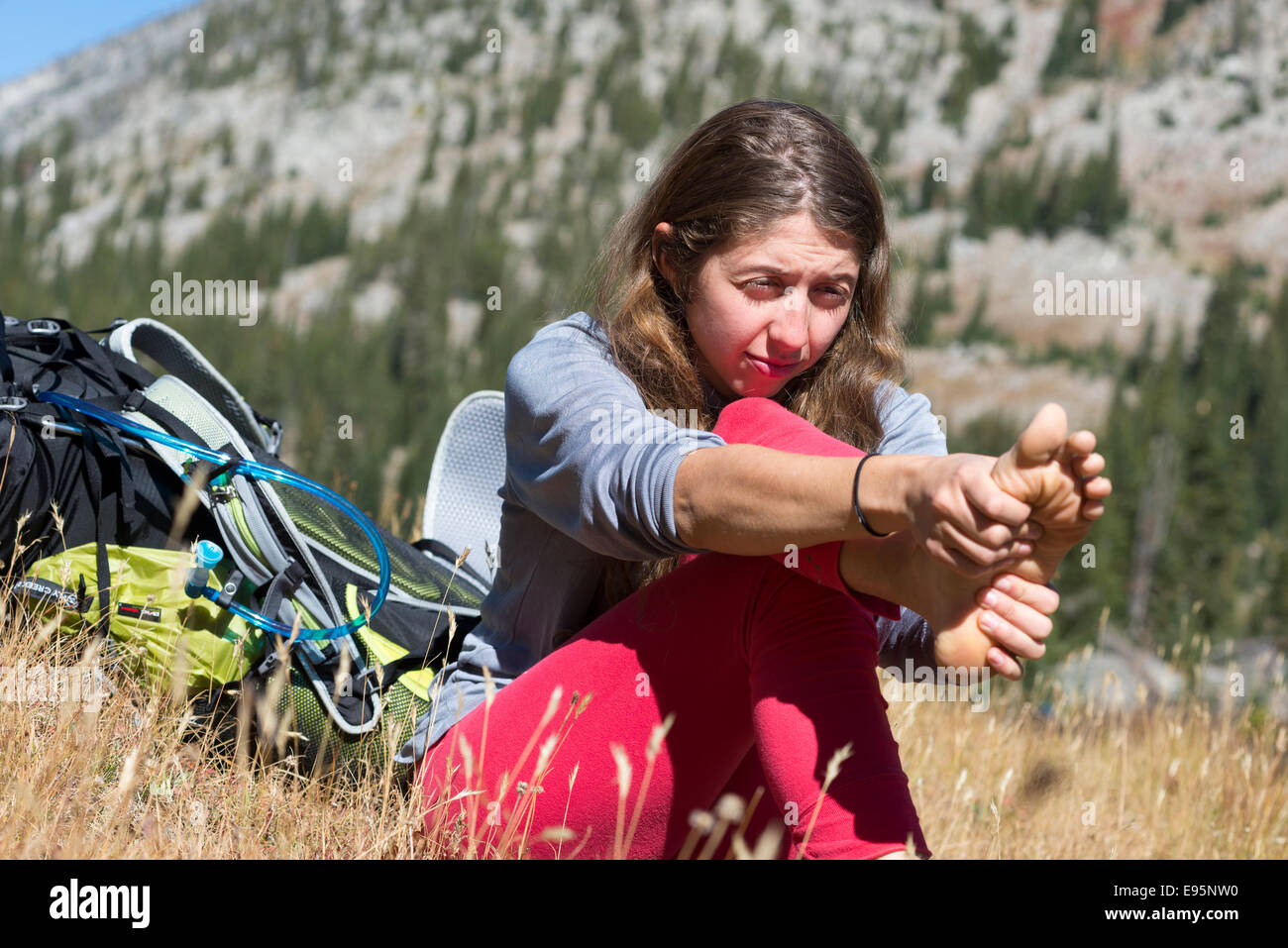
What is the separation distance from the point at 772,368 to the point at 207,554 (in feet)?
3.93

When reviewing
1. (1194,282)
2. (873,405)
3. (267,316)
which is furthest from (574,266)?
(873,405)

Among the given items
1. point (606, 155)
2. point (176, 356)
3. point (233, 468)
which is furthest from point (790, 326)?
point (606, 155)

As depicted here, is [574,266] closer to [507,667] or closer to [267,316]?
[267,316]

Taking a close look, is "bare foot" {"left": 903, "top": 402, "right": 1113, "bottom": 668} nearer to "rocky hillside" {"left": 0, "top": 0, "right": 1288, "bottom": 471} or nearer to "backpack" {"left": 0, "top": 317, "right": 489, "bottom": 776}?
"backpack" {"left": 0, "top": 317, "right": 489, "bottom": 776}

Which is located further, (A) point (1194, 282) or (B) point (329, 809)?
(A) point (1194, 282)

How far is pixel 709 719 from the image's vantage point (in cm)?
193

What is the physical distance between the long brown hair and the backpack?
549mm

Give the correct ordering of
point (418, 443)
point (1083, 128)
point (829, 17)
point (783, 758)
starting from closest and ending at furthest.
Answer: point (783, 758) → point (418, 443) → point (1083, 128) → point (829, 17)

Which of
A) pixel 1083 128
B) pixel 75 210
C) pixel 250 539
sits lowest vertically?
pixel 250 539

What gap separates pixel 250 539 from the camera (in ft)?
7.62

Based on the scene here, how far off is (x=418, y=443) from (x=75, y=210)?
5950cm

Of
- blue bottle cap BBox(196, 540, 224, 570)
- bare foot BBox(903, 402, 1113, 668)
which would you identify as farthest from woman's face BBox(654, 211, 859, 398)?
blue bottle cap BBox(196, 540, 224, 570)

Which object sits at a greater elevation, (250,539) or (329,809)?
(250,539)

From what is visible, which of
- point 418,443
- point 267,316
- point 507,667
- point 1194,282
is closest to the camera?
point 507,667
